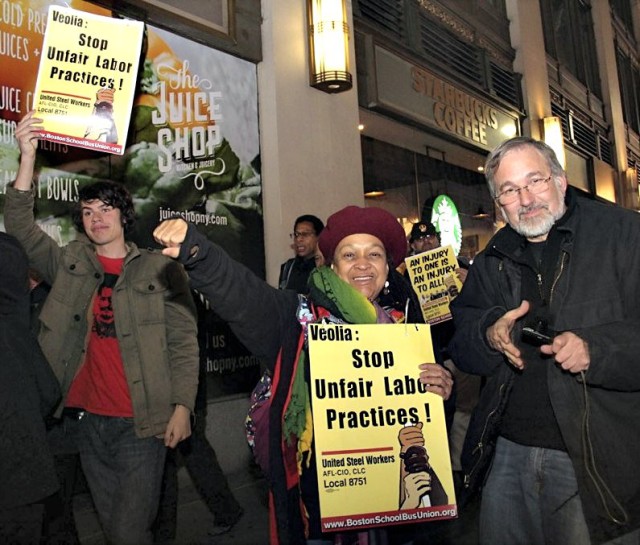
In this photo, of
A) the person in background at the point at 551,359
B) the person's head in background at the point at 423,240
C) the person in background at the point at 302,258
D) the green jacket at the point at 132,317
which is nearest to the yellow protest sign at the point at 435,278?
the person in background at the point at 302,258

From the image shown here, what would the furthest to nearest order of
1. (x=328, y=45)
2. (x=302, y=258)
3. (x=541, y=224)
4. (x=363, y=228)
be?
(x=328, y=45) → (x=302, y=258) → (x=363, y=228) → (x=541, y=224)

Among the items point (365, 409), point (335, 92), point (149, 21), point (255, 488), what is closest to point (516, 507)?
point (365, 409)

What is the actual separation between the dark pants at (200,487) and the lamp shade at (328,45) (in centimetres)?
403

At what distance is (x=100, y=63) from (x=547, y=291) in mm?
2428

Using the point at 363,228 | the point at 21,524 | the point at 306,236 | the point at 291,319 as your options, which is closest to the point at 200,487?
the point at 21,524

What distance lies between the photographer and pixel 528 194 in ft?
8.09

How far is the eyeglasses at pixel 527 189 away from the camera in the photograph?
2.46m

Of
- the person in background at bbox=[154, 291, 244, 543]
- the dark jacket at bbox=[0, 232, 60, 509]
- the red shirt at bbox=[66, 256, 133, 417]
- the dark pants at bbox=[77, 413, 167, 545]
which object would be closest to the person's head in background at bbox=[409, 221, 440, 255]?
the person in background at bbox=[154, 291, 244, 543]

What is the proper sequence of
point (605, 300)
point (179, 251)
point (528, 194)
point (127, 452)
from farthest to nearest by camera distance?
point (127, 452)
point (528, 194)
point (605, 300)
point (179, 251)

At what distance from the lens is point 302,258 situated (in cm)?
590

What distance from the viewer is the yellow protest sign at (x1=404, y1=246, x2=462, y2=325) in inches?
206

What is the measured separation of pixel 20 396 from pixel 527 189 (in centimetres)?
203

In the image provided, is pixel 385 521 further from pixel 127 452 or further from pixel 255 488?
pixel 255 488

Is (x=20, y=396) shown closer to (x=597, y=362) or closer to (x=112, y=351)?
(x=112, y=351)
